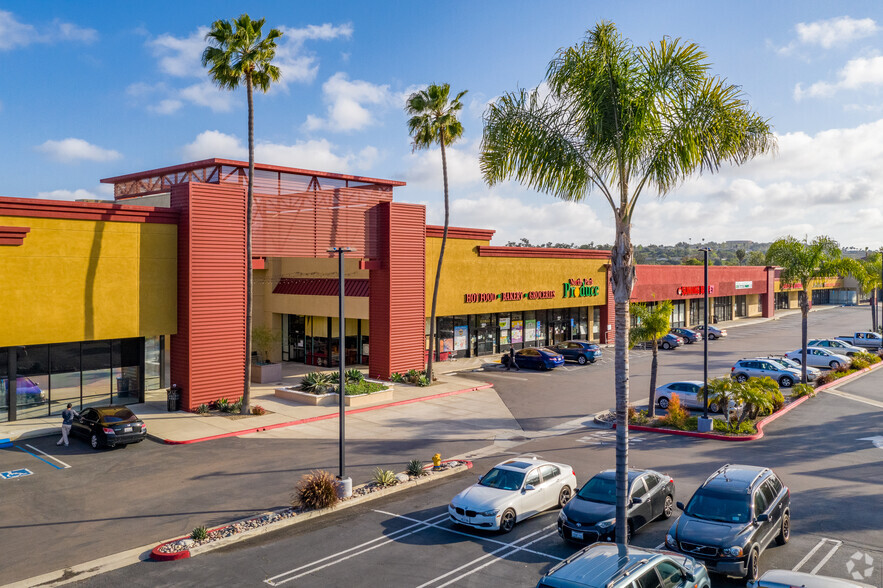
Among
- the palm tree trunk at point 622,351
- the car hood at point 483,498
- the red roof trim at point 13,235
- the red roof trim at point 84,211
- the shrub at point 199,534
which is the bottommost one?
the shrub at point 199,534

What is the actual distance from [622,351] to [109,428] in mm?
19314

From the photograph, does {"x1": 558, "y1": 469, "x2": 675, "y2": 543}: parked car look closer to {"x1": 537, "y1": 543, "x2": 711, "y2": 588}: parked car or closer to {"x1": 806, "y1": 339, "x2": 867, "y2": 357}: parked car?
{"x1": 537, "y1": 543, "x2": 711, "y2": 588}: parked car

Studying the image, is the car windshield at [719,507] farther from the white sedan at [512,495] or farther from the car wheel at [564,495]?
the car wheel at [564,495]

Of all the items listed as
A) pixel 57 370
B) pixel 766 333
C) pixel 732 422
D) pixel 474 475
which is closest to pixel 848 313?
pixel 766 333

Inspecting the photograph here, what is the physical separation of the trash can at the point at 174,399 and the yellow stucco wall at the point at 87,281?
260 cm

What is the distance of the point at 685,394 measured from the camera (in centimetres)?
3045

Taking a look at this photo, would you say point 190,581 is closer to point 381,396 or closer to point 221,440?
point 221,440

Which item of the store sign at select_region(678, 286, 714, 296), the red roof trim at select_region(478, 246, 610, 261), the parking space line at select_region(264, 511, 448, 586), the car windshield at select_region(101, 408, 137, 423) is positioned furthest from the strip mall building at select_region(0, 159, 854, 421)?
the store sign at select_region(678, 286, 714, 296)

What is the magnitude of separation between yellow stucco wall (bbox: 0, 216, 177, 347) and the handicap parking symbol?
18.9 ft

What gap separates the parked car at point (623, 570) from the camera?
10094 millimetres

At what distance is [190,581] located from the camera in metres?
13.6

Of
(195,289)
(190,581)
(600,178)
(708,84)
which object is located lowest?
(190,581)

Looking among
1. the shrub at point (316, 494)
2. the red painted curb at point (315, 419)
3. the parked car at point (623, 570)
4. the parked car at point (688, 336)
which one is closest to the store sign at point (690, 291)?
the parked car at point (688, 336)

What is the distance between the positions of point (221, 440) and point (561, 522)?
49.0 feet
